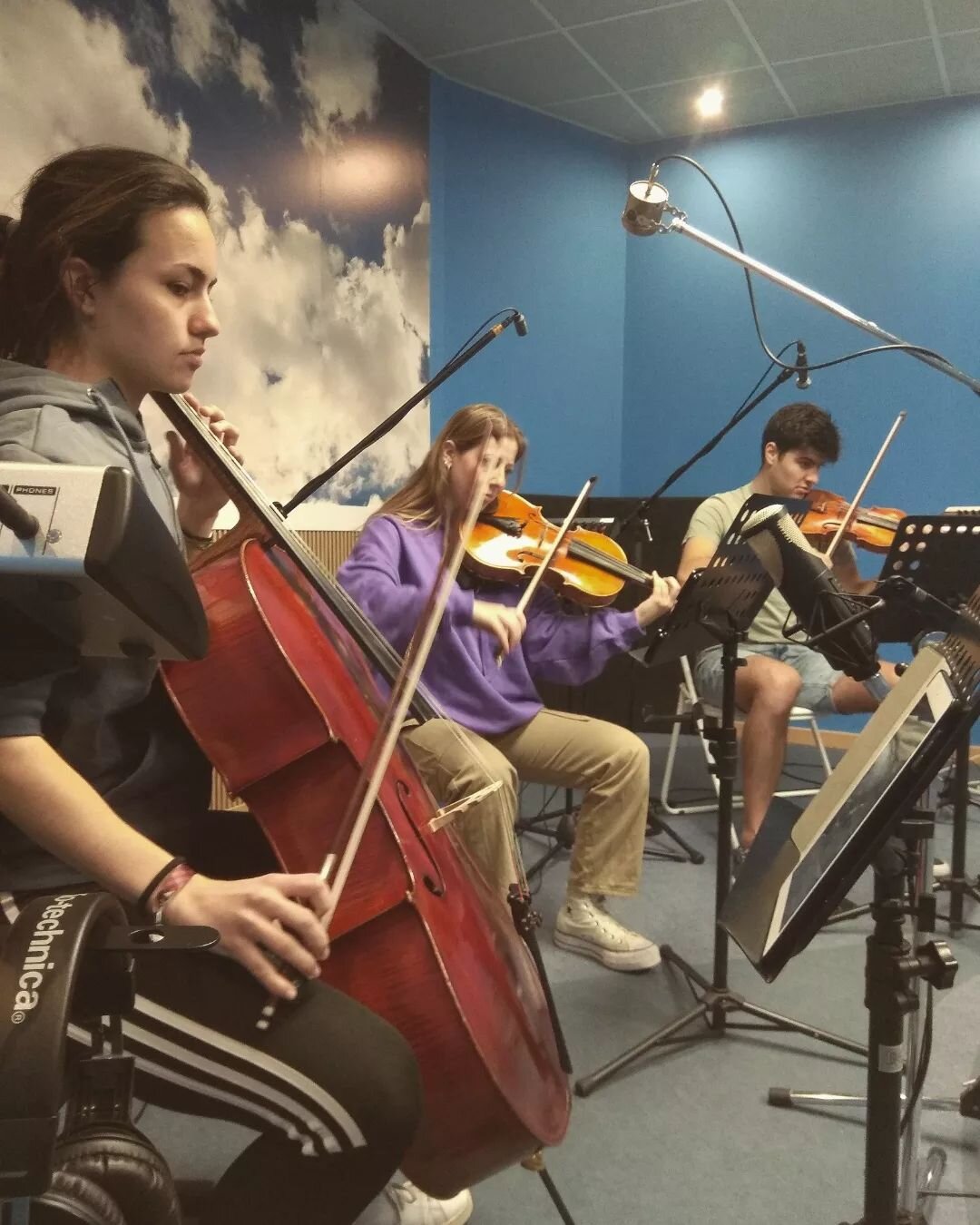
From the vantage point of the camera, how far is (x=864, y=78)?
12.2ft

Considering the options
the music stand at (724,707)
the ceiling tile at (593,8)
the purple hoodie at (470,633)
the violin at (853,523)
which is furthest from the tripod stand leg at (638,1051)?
the ceiling tile at (593,8)

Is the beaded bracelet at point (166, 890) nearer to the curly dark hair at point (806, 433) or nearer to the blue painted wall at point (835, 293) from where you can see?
the curly dark hair at point (806, 433)

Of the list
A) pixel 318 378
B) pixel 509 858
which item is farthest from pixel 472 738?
pixel 318 378

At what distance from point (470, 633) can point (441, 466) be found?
0.39 meters

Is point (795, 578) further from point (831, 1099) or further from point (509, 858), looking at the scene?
point (831, 1099)

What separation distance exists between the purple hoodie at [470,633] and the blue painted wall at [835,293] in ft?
7.24

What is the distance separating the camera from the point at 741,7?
3219 millimetres

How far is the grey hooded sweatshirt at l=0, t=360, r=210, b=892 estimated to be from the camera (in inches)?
29.5

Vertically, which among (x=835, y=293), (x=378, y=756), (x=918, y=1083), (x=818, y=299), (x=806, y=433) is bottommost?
(x=918, y=1083)

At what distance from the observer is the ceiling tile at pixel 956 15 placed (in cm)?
317

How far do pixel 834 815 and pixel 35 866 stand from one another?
738 millimetres

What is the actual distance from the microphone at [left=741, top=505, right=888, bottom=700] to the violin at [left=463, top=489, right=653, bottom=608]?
0.80 meters

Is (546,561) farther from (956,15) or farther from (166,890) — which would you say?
(956,15)

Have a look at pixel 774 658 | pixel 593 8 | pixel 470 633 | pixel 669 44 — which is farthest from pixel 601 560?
pixel 669 44
